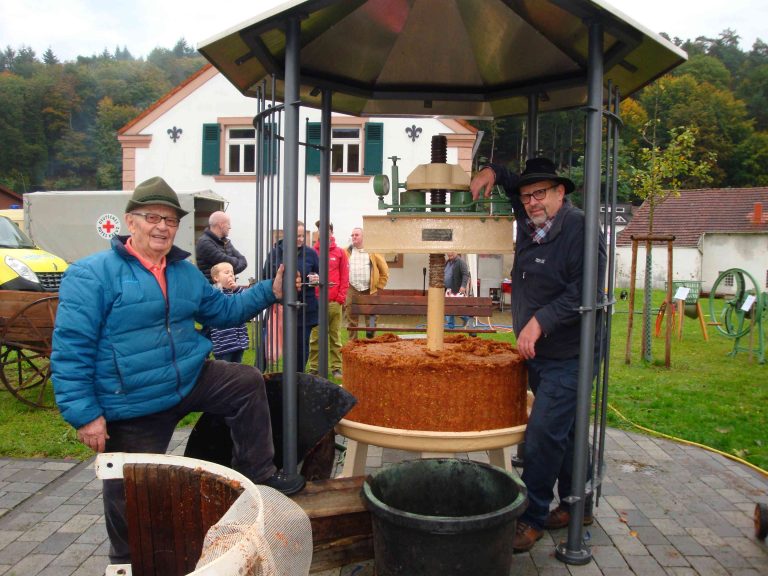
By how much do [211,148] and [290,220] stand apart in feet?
54.9

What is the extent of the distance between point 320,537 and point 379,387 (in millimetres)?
809

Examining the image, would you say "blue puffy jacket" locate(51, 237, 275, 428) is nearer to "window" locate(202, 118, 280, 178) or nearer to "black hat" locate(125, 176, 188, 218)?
"black hat" locate(125, 176, 188, 218)

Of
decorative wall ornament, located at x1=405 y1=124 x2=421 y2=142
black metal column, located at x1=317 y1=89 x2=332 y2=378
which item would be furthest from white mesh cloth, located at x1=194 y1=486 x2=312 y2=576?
decorative wall ornament, located at x1=405 y1=124 x2=421 y2=142

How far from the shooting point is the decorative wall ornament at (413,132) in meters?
17.9

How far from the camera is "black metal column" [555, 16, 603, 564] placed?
Answer: 3393 millimetres

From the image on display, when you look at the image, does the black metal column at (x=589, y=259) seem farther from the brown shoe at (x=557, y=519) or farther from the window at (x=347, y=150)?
Result: the window at (x=347, y=150)

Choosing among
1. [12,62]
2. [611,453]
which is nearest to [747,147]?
[611,453]

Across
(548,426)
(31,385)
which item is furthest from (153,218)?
(31,385)

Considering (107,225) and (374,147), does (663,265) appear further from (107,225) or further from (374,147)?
(107,225)

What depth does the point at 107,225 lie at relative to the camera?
17531 mm

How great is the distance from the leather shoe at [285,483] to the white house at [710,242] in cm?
3230

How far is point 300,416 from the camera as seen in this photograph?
11.6 ft

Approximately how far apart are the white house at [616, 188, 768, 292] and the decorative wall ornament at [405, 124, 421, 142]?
1883cm

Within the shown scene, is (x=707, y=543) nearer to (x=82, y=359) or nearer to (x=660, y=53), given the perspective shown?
(x=660, y=53)
